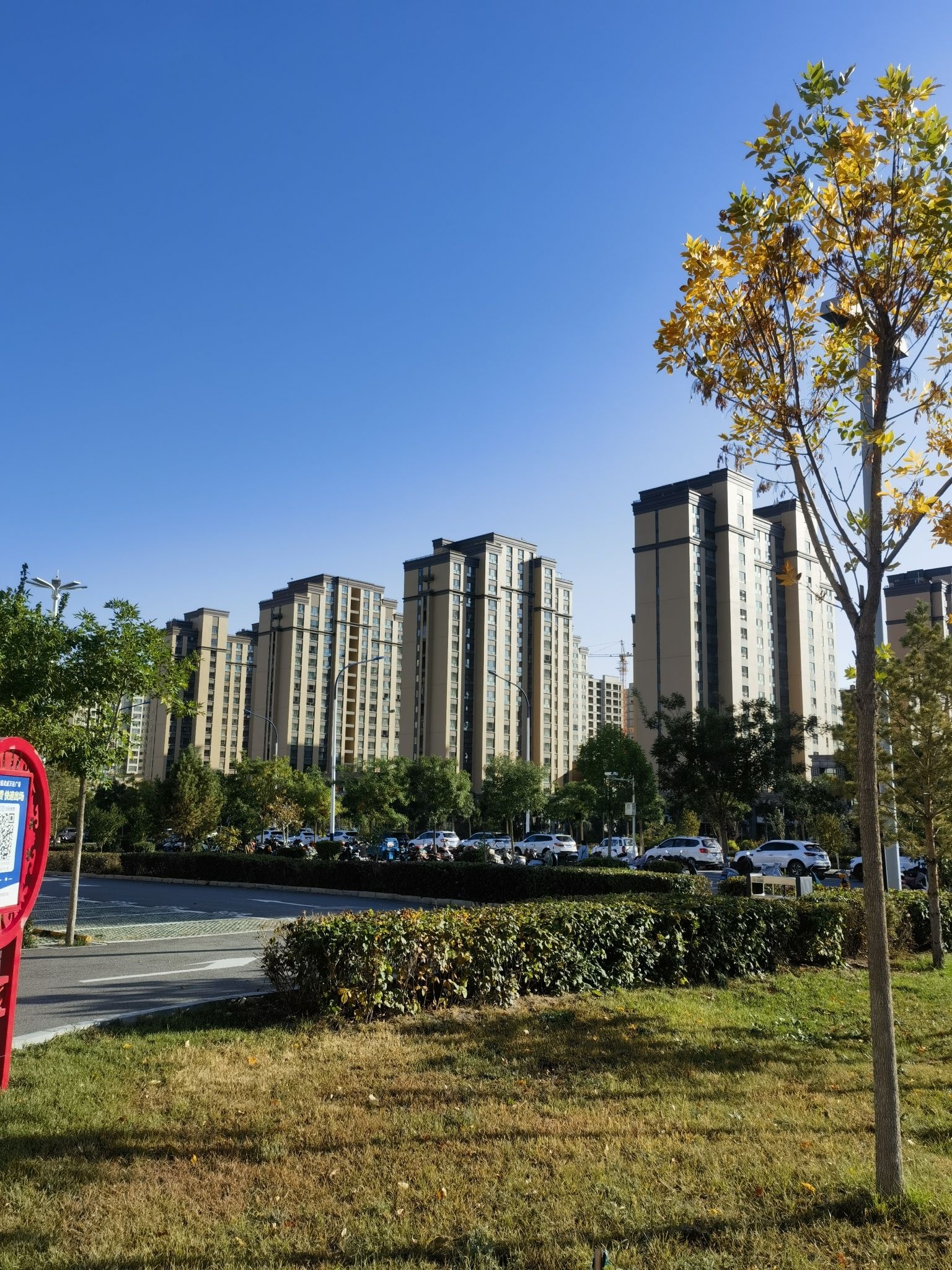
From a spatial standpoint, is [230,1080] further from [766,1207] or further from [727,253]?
[727,253]

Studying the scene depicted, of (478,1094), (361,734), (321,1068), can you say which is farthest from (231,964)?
(361,734)

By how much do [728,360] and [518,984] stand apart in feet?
20.8

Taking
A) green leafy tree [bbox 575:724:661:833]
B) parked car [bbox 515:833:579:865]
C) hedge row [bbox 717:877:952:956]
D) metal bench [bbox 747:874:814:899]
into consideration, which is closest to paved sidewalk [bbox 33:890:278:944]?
metal bench [bbox 747:874:814:899]

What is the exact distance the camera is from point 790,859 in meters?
39.4

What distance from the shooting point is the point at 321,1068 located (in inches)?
272

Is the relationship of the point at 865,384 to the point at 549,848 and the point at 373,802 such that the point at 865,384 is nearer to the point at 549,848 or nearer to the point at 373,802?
the point at 549,848

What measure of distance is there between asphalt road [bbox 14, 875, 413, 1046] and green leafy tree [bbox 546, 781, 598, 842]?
37.5m

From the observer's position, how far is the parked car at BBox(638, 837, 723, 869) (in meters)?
41.6

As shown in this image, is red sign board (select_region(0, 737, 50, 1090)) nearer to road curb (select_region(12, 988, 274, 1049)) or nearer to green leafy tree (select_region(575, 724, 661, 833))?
road curb (select_region(12, 988, 274, 1049))

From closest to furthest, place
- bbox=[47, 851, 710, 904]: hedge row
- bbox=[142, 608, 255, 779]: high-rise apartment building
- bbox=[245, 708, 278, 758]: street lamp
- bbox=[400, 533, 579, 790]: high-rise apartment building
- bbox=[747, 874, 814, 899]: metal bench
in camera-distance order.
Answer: bbox=[747, 874, 814, 899]: metal bench → bbox=[47, 851, 710, 904]: hedge row → bbox=[245, 708, 278, 758]: street lamp → bbox=[400, 533, 579, 790]: high-rise apartment building → bbox=[142, 608, 255, 779]: high-rise apartment building

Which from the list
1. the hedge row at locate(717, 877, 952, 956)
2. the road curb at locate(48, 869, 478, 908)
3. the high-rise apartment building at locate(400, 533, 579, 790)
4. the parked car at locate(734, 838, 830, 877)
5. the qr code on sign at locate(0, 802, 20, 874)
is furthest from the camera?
the high-rise apartment building at locate(400, 533, 579, 790)

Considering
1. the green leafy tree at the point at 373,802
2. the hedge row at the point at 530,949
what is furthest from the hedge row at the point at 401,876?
the green leafy tree at the point at 373,802

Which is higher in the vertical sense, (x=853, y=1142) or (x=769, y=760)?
(x=769, y=760)

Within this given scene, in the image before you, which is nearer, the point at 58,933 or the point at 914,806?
the point at 914,806
